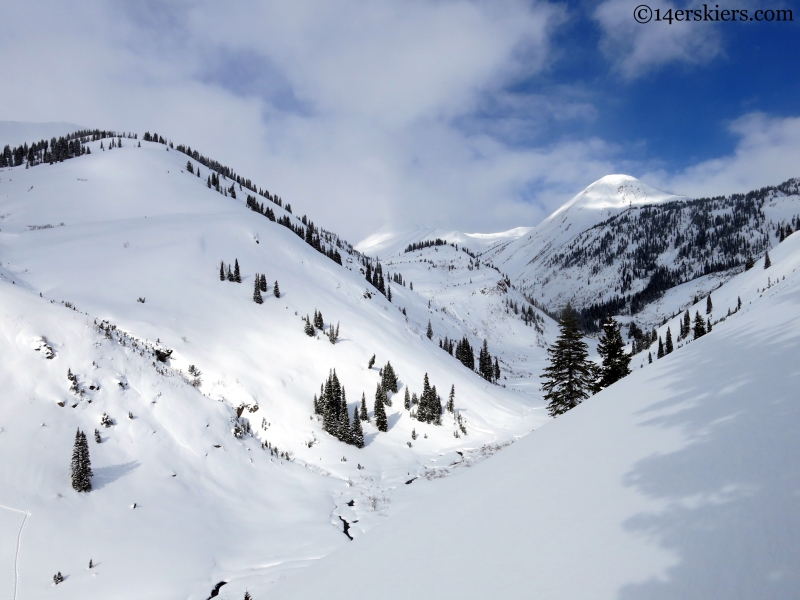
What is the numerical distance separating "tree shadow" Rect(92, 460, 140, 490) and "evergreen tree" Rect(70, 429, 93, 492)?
287 mm

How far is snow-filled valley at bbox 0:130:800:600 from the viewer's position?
9.89ft

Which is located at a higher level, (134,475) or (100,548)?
(134,475)

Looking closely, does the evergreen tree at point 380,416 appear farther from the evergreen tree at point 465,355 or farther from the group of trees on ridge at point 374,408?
the evergreen tree at point 465,355

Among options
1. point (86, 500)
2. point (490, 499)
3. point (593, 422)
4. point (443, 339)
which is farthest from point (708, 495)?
point (443, 339)

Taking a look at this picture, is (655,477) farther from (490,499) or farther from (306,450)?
(306,450)

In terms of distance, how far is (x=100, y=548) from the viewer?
1091 cm

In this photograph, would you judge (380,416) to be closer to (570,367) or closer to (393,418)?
(393,418)


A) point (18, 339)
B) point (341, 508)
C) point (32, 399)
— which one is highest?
point (18, 339)

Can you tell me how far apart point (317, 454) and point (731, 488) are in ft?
74.8

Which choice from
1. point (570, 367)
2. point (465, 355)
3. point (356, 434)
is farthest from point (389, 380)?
point (465, 355)

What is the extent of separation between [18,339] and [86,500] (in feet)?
25.6

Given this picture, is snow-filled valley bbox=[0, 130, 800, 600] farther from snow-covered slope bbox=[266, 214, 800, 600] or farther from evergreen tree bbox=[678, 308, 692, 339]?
evergreen tree bbox=[678, 308, 692, 339]

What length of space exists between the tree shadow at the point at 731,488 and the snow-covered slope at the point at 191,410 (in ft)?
38.0

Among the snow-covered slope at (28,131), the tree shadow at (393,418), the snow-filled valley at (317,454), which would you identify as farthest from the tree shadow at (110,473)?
the snow-covered slope at (28,131)
